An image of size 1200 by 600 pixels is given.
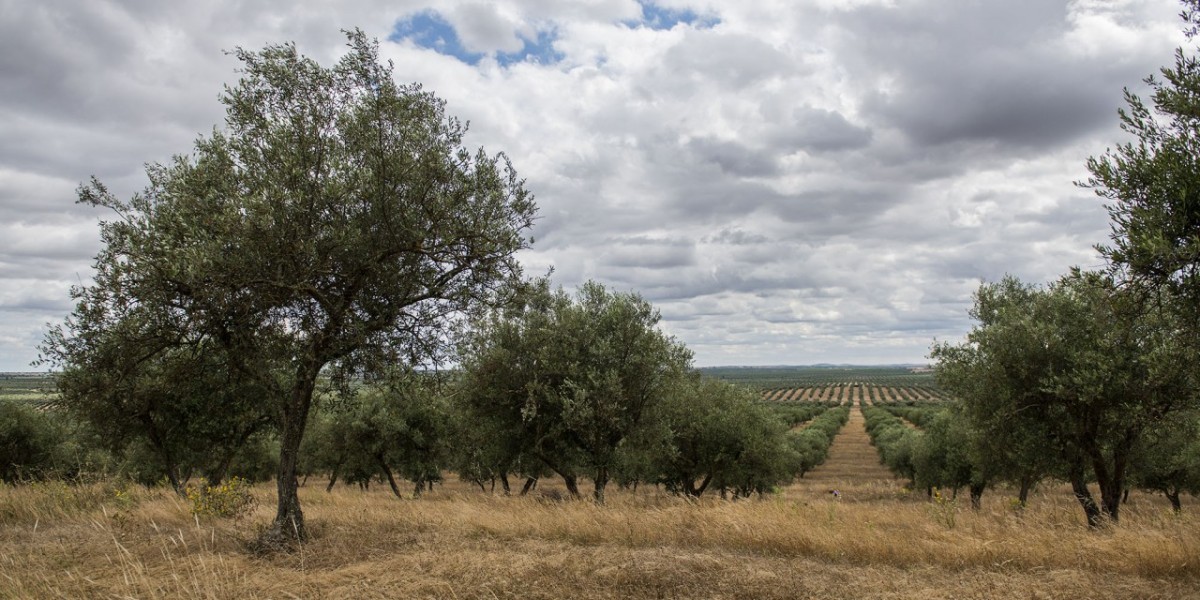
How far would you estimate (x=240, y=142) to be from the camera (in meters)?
11.3

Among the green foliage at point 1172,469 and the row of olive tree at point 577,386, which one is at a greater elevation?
the row of olive tree at point 577,386

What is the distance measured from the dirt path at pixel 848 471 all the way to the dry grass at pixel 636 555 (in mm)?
47540

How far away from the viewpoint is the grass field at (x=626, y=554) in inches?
347

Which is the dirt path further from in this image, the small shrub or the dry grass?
the small shrub

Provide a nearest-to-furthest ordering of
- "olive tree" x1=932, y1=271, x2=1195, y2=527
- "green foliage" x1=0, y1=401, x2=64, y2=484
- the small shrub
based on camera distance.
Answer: the small shrub, "olive tree" x1=932, y1=271, x2=1195, y2=527, "green foliage" x1=0, y1=401, x2=64, y2=484

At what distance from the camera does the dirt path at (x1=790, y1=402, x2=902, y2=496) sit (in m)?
69.8

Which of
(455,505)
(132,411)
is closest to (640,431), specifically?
(455,505)

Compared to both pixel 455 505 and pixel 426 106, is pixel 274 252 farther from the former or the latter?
pixel 455 505

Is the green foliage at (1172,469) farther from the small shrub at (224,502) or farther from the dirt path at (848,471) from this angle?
the small shrub at (224,502)

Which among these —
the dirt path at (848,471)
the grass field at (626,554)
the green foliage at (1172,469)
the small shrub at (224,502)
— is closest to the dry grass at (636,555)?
the grass field at (626,554)

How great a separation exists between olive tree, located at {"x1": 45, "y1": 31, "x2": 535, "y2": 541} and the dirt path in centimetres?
5210

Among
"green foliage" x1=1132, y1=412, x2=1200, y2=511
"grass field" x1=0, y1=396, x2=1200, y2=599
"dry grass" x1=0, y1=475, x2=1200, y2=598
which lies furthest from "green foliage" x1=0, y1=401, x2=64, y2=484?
"green foliage" x1=1132, y1=412, x2=1200, y2=511

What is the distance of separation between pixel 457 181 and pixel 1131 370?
61.3 feet

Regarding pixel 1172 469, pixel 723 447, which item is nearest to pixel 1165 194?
pixel 723 447
